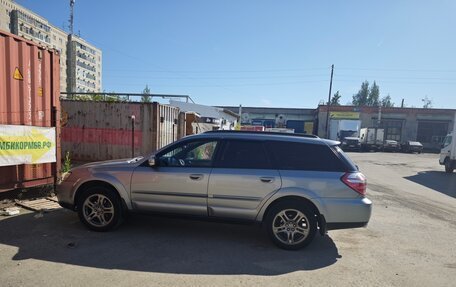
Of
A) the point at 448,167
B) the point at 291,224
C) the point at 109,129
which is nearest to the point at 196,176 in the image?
the point at 291,224

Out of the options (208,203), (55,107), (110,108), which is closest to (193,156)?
(208,203)

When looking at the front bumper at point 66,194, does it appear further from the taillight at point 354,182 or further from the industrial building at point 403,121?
the industrial building at point 403,121

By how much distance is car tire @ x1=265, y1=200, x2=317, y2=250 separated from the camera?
4.72 m

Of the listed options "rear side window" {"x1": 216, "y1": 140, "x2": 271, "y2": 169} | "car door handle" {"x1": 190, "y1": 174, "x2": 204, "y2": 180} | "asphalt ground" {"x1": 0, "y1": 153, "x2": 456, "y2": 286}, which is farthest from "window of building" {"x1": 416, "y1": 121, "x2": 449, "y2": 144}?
→ "car door handle" {"x1": 190, "y1": 174, "x2": 204, "y2": 180}

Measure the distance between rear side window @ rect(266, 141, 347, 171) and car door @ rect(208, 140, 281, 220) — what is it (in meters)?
0.18

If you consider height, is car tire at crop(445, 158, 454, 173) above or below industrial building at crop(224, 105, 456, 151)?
below

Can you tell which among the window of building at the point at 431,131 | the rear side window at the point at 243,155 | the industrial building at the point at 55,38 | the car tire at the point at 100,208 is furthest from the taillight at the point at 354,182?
the window of building at the point at 431,131

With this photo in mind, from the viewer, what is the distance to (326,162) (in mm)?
4812

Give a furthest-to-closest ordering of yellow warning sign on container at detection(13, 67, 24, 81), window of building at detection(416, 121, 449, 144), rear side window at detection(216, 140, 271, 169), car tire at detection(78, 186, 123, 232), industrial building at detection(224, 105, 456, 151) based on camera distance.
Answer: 1. window of building at detection(416, 121, 449, 144)
2. industrial building at detection(224, 105, 456, 151)
3. yellow warning sign on container at detection(13, 67, 24, 81)
4. car tire at detection(78, 186, 123, 232)
5. rear side window at detection(216, 140, 271, 169)

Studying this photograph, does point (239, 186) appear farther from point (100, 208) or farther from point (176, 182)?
point (100, 208)

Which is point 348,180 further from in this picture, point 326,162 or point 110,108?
point 110,108

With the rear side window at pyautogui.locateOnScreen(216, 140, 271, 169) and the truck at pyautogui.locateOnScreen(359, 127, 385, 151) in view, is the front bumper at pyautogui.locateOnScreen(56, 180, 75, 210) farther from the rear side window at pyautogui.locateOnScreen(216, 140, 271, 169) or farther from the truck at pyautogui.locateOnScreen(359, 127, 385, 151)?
the truck at pyautogui.locateOnScreen(359, 127, 385, 151)

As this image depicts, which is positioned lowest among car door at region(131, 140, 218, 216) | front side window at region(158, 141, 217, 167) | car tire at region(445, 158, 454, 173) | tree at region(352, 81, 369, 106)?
car tire at region(445, 158, 454, 173)

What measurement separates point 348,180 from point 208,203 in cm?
211
